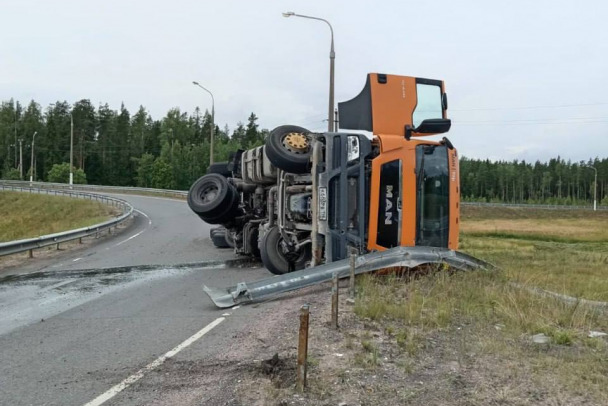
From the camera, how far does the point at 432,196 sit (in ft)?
26.6

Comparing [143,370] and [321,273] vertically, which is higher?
[321,273]

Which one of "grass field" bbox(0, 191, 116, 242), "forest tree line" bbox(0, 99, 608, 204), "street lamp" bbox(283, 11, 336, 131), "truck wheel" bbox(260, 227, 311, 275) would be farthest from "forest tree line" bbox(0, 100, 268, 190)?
"truck wheel" bbox(260, 227, 311, 275)

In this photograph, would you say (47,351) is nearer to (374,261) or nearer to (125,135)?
(374,261)

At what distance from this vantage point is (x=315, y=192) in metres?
8.23

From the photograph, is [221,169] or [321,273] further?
[221,169]

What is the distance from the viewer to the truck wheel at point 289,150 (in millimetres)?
8875

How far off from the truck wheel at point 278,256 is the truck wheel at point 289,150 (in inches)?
55.4

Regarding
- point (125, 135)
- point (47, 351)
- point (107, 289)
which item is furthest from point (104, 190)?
point (47, 351)

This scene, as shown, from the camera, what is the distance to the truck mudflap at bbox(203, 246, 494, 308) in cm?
730

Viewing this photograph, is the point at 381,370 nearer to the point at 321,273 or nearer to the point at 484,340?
the point at 484,340

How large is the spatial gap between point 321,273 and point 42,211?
3558 cm

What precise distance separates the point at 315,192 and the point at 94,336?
3753 millimetres

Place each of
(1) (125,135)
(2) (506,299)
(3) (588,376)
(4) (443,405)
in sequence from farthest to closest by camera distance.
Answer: (1) (125,135) → (2) (506,299) → (3) (588,376) → (4) (443,405)

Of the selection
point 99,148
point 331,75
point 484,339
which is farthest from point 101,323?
point 99,148
